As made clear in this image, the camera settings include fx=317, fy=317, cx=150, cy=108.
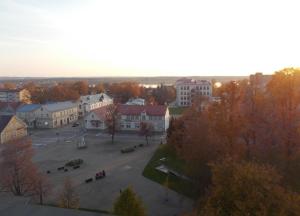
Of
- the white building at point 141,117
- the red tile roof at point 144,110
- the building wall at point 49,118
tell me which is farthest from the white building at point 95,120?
the building wall at point 49,118

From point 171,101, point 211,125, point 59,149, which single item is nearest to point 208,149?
point 211,125

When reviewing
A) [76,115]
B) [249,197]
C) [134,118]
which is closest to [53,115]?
[76,115]

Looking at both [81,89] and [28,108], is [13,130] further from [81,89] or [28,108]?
[81,89]

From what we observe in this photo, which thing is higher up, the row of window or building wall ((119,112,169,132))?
the row of window

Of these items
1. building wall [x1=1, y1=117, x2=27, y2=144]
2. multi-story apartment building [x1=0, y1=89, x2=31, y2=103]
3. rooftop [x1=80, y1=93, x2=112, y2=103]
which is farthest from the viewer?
multi-story apartment building [x1=0, y1=89, x2=31, y2=103]

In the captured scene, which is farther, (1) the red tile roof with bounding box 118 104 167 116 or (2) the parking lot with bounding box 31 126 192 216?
(1) the red tile roof with bounding box 118 104 167 116

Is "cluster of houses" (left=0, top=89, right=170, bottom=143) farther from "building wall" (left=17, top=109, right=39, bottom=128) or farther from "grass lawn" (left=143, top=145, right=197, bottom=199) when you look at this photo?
"grass lawn" (left=143, top=145, right=197, bottom=199)

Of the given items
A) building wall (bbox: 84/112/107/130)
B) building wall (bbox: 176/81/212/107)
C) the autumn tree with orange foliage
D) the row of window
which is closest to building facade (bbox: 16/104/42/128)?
building wall (bbox: 84/112/107/130)

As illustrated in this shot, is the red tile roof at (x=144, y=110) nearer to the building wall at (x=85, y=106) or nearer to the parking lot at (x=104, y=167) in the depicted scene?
the parking lot at (x=104, y=167)
